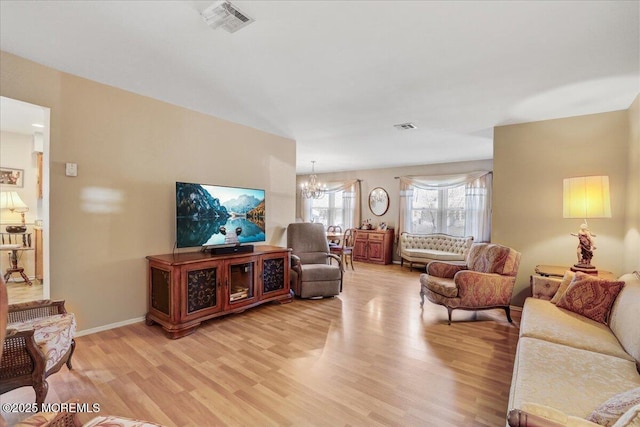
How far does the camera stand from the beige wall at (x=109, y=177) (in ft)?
8.61

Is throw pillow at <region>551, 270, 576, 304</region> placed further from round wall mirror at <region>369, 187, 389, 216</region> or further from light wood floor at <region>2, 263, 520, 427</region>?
round wall mirror at <region>369, 187, 389, 216</region>

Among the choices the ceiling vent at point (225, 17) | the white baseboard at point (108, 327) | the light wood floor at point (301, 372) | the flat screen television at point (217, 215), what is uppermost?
the ceiling vent at point (225, 17)

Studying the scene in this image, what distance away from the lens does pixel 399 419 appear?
173 centimetres

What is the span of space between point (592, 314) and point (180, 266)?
11.5 ft

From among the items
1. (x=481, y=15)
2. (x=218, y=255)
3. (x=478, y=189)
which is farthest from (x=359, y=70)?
(x=478, y=189)

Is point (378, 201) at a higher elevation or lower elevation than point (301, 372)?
higher

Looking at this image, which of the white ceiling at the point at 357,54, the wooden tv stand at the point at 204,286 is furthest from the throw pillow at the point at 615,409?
the wooden tv stand at the point at 204,286

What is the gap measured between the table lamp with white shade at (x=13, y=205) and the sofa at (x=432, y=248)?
23.0 feet

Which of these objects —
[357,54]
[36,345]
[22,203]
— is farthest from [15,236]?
[357,54]

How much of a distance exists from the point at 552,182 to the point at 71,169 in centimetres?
519

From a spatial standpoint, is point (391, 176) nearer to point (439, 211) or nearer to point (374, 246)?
Answer: point (439, 211)

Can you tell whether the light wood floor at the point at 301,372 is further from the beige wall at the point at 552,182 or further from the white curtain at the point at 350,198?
the white curtain at the point at 350,198

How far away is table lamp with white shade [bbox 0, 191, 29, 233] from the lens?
4477mm

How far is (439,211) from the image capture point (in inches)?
276
